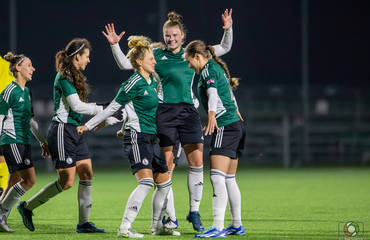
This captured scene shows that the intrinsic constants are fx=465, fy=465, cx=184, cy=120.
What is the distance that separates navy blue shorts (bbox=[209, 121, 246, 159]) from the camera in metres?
4.36

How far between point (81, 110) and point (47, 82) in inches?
593

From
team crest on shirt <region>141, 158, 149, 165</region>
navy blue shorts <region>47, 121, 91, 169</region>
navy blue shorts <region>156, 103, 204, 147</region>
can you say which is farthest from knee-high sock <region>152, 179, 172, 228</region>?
navy blue shorts <region>47, 121, 91, 169</region>

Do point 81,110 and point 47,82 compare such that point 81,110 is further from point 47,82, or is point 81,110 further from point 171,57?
point 47,82

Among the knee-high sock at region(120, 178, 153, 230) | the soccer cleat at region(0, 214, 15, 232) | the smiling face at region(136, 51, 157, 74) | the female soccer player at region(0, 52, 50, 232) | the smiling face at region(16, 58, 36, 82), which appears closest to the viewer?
the knee-high sock at region(120, 178, 153, 230)

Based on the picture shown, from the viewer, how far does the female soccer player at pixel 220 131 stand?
4.24m

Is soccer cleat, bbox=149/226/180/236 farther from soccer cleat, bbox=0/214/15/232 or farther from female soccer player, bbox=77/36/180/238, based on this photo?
soccer cleat, bbox=0/214/15/232

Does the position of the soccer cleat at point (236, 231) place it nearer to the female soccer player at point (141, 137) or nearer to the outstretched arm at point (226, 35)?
the female soccer player at point (141, 137)

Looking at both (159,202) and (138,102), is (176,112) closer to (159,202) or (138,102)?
(138,102)

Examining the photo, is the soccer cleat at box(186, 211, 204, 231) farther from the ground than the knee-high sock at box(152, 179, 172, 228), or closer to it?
closer to it

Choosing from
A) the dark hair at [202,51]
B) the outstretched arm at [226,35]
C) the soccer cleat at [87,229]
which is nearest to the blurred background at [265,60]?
the outstretched arm at [226,35]

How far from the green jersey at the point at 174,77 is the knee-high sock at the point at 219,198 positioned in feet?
3.05

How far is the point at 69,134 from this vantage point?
180 inches

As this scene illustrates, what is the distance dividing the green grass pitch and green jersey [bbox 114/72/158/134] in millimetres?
1025

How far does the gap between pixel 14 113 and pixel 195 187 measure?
205cm
